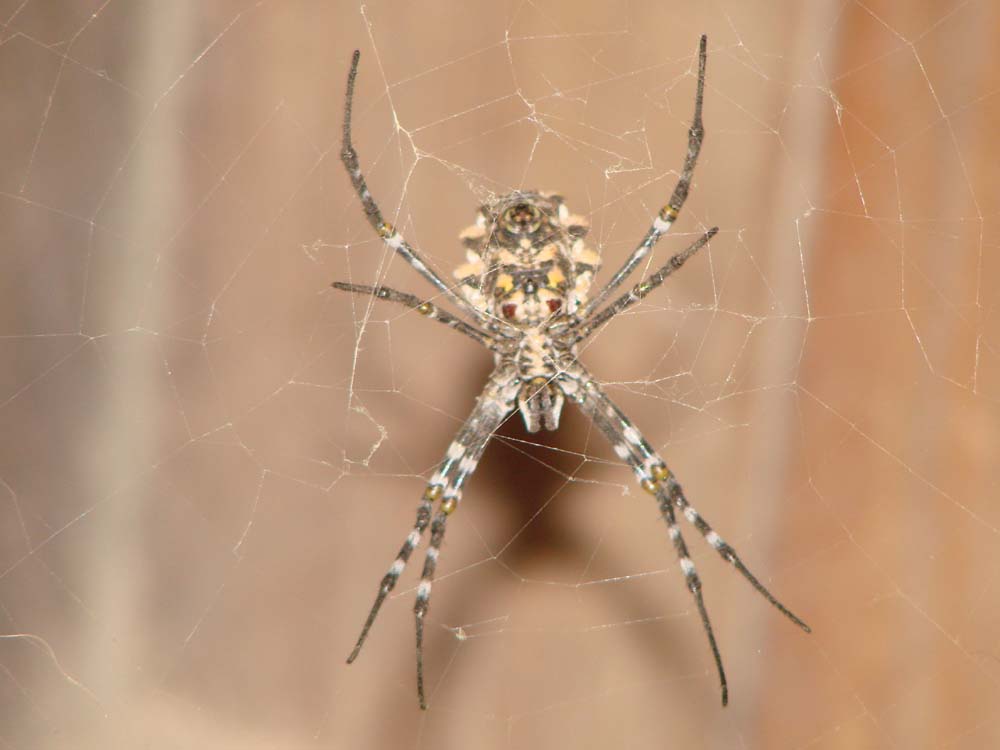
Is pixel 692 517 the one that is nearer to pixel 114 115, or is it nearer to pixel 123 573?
pixel 123 573

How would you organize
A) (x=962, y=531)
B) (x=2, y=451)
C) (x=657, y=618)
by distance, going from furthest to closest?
1. (x=657, y=618)
2. (x=2, y=451)
3. (x=962, y=531)

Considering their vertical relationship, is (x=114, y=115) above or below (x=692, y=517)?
above

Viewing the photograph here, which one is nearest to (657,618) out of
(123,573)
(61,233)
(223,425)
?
(223,425)

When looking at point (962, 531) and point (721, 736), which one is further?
point (721, 736)

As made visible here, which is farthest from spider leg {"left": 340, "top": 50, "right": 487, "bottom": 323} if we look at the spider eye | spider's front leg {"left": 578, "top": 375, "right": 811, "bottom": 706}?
spider's front leg {"left": 578, "top": 375, "right": 811, "bottom": 706}

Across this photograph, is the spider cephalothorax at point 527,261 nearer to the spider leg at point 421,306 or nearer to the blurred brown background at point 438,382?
the spider leg at point 421,306

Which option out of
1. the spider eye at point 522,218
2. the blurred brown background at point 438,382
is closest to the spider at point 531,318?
the spider eye at point 522,218

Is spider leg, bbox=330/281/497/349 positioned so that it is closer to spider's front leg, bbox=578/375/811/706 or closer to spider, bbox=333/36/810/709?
spider, bbox=333/36/810/709
